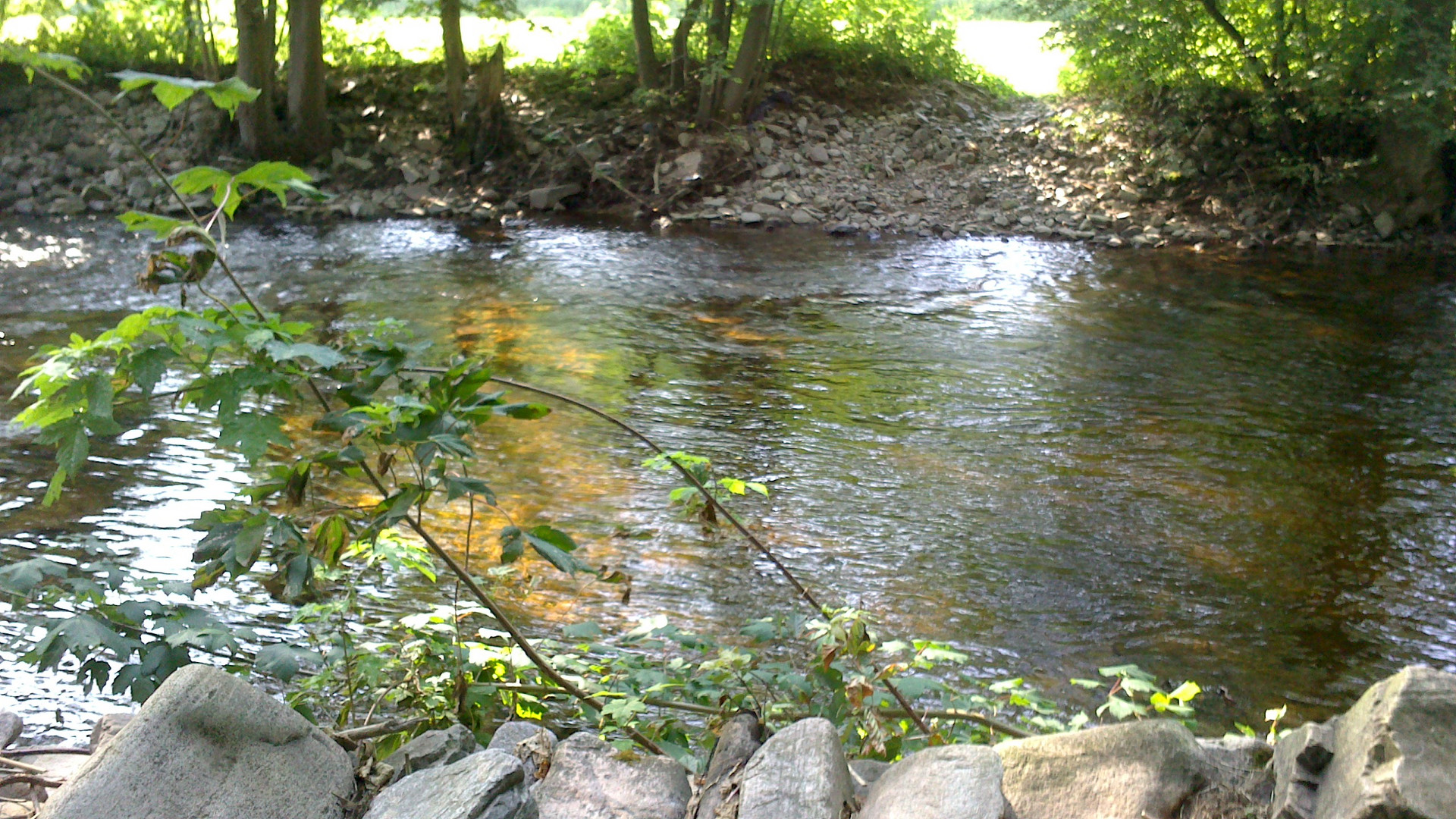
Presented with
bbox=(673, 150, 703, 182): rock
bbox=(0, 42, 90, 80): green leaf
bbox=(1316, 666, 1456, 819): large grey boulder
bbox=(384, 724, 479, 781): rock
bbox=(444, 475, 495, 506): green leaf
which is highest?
bbox=(0, 42, 90, 80): green leaf

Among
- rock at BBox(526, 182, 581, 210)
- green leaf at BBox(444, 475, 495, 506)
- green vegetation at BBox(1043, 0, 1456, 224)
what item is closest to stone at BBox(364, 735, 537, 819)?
green leaf at BBox(444, 475, 495, 506)

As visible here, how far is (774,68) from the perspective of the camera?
56.2 ft

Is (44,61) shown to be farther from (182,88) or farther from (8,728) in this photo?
(8,728)

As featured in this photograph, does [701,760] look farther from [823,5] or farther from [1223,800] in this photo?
[823,5]

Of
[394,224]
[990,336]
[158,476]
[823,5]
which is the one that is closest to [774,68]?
[823,5]

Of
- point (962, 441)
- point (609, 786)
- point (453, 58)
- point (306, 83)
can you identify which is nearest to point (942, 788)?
point (609, 786)

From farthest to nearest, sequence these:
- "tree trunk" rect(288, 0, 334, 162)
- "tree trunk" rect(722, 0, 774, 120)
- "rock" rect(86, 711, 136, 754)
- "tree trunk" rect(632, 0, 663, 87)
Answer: "tree trunk" rect(632, 0, 663, 87) → "tree trunk" rect(722, 0, 774, 120) → "tree trunk" rect(288, 0, 334, 162) → "rock" rect(86, 711, 136, 754)

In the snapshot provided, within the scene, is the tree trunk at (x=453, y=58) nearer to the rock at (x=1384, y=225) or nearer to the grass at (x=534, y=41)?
the grass at (x=534, y=41)

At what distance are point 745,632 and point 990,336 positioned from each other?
657 cm

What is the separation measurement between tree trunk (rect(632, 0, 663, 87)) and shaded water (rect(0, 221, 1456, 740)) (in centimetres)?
507

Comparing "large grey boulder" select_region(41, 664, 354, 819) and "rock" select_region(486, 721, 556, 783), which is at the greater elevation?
"large grey boulder" select_region(41, 664, 354, 819)

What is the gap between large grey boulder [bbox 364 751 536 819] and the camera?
81.4 inches

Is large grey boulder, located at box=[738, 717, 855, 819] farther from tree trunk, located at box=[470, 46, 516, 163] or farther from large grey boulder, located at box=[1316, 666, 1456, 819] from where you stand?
tree trunk, located at box=[470, 46, 516, 163]

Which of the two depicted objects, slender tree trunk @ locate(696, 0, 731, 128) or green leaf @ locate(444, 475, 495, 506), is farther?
slender tree trunk @ locate(696, 0, 731, 128)
